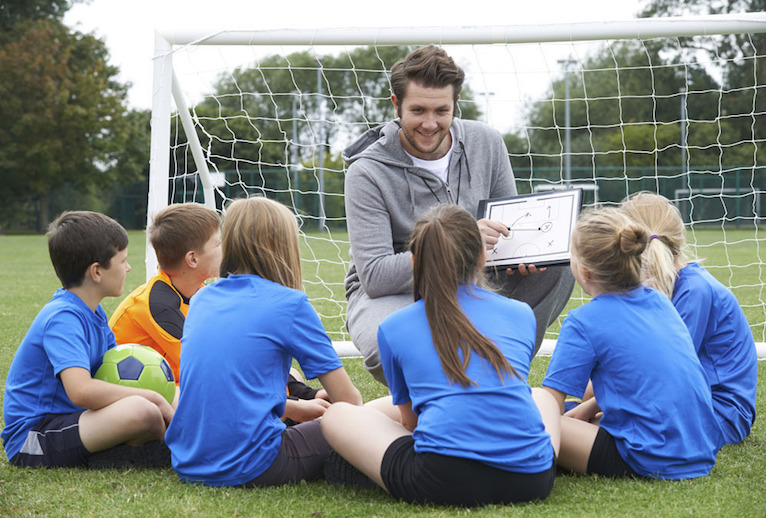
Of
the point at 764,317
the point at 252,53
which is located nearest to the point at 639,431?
the point at 252,53

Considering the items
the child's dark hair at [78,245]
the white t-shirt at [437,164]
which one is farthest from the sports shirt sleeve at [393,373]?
the white t-shirt at [437,164]

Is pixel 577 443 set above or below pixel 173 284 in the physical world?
below

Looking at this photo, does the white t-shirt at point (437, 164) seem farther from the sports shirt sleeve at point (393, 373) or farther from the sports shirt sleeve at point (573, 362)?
the sports shirt sleeve at point (393, 373)

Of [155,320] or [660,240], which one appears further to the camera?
[155,320]

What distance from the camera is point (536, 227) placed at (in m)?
3.37

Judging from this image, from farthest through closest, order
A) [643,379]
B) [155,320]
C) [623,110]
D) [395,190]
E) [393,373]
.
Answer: [623,110], [395,190], [155,320], [643,379], [393,373]

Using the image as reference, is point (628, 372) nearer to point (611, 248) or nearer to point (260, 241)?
point (611, 248)

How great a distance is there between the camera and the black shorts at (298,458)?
2533mm

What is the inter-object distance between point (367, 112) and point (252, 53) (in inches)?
960

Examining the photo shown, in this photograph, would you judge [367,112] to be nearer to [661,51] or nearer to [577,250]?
[661,51]

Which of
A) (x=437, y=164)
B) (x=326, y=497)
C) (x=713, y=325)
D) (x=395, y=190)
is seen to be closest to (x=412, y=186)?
(x=395, y=190)

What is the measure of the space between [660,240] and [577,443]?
0.82 meters

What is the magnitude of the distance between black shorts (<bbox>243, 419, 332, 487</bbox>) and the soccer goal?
196 centimetres

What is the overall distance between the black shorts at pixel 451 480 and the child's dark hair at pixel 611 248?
2.07ft
